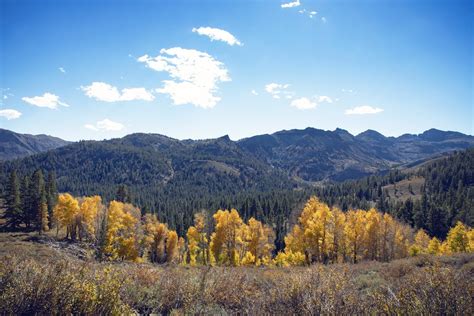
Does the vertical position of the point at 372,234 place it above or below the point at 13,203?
below

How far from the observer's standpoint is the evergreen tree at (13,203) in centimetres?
6296

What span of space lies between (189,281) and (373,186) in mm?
202193

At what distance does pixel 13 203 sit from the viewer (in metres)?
63.2

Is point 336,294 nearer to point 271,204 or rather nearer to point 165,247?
point 165,247

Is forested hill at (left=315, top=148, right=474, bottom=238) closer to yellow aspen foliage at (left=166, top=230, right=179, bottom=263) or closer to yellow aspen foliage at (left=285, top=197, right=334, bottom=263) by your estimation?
yellow aspen foliage at (left=285, top=197, right=334, bottom=263)

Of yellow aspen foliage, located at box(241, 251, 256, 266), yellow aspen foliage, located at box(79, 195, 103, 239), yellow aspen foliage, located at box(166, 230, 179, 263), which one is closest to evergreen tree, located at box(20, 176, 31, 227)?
yellow aspen foliage, located at box(79, 195, 103, 239)

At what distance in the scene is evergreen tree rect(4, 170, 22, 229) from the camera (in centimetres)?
6296

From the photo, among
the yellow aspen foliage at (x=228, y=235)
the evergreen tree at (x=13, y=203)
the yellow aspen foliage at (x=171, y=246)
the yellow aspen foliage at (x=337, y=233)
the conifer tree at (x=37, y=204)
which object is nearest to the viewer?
the yellow aspen foliage at (x=337, y=233)

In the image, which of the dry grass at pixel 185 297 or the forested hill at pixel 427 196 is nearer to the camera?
the dry grass at pixel 185 297

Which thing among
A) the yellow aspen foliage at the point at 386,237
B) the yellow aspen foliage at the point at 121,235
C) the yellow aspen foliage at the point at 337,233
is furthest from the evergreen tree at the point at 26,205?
the yellow aspen foliage at the point at 386,237

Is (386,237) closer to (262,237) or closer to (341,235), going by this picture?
(341,235)

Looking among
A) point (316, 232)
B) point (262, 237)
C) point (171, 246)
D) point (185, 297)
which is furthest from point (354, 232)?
point (171, 246)

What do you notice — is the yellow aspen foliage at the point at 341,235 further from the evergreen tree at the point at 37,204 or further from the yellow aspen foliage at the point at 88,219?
the evergreen tree at the point at 37,204

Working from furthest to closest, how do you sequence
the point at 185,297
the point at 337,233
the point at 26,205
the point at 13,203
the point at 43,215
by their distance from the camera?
the point at 26,205 < the point at 13,203 < the point at 43,215 < the point at 337,233 < the point at 185,297
